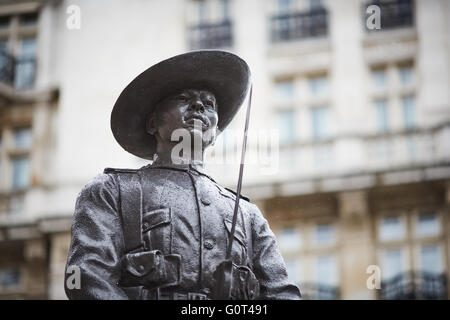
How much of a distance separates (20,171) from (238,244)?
20.5 m

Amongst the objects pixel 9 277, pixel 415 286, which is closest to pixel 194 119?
pixel 415 286

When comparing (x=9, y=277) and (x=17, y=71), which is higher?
(x=17, y=71)

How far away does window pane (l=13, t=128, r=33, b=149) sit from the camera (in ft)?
83.8

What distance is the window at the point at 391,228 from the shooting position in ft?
73.4

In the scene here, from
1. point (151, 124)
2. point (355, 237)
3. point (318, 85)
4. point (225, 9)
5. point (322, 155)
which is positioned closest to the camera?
point (151, 124)

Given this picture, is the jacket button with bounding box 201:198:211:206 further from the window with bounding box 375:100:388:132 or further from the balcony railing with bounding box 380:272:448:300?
the window with bounding box 375:100:388:132

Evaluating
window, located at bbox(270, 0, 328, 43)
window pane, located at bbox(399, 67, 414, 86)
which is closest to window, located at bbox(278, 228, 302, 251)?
window pane, located at bbox(399, 67, 414, 86)

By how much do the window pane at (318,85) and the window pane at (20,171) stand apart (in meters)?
5.91

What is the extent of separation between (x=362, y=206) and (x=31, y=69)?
25.3ft

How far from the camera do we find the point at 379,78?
23.7m

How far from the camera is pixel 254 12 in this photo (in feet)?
82.0

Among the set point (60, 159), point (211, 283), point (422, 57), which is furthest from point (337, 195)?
point (211, 283)

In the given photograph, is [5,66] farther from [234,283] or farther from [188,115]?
[234,283]

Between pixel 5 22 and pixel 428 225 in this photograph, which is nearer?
pixel 428 225
